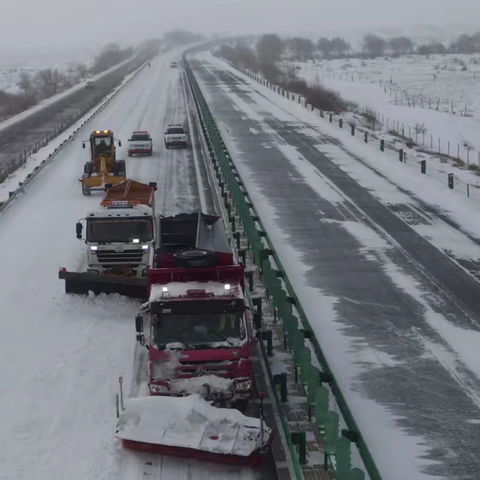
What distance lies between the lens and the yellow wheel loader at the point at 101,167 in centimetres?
3372

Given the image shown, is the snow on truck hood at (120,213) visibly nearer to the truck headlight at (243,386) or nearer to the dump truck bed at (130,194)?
the dump truck bed at (130,194)

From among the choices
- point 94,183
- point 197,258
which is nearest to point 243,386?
point 197,258

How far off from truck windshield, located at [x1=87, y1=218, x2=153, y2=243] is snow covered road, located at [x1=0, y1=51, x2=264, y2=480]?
1722mm

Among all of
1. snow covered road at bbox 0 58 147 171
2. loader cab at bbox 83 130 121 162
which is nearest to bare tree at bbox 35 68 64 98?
snow covered road at bbox 0 58 147 171

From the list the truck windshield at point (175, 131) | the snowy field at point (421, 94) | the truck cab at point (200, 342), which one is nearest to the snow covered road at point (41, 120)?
the truck windshield at point (175, 131)

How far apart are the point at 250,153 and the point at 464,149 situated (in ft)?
57.1

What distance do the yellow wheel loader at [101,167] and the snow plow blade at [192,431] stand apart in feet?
72.8

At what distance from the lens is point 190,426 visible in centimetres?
1200

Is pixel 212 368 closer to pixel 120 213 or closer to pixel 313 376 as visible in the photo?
pixel 313 376

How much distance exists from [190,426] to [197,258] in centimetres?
375

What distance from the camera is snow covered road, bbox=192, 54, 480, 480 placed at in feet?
44.3

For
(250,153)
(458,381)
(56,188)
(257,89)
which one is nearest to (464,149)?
(250,153)

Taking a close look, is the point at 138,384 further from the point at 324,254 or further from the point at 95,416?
Result: the point at 324,254

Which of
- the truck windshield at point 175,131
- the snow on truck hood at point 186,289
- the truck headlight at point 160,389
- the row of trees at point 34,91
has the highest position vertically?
the row of trees at point 34,91
